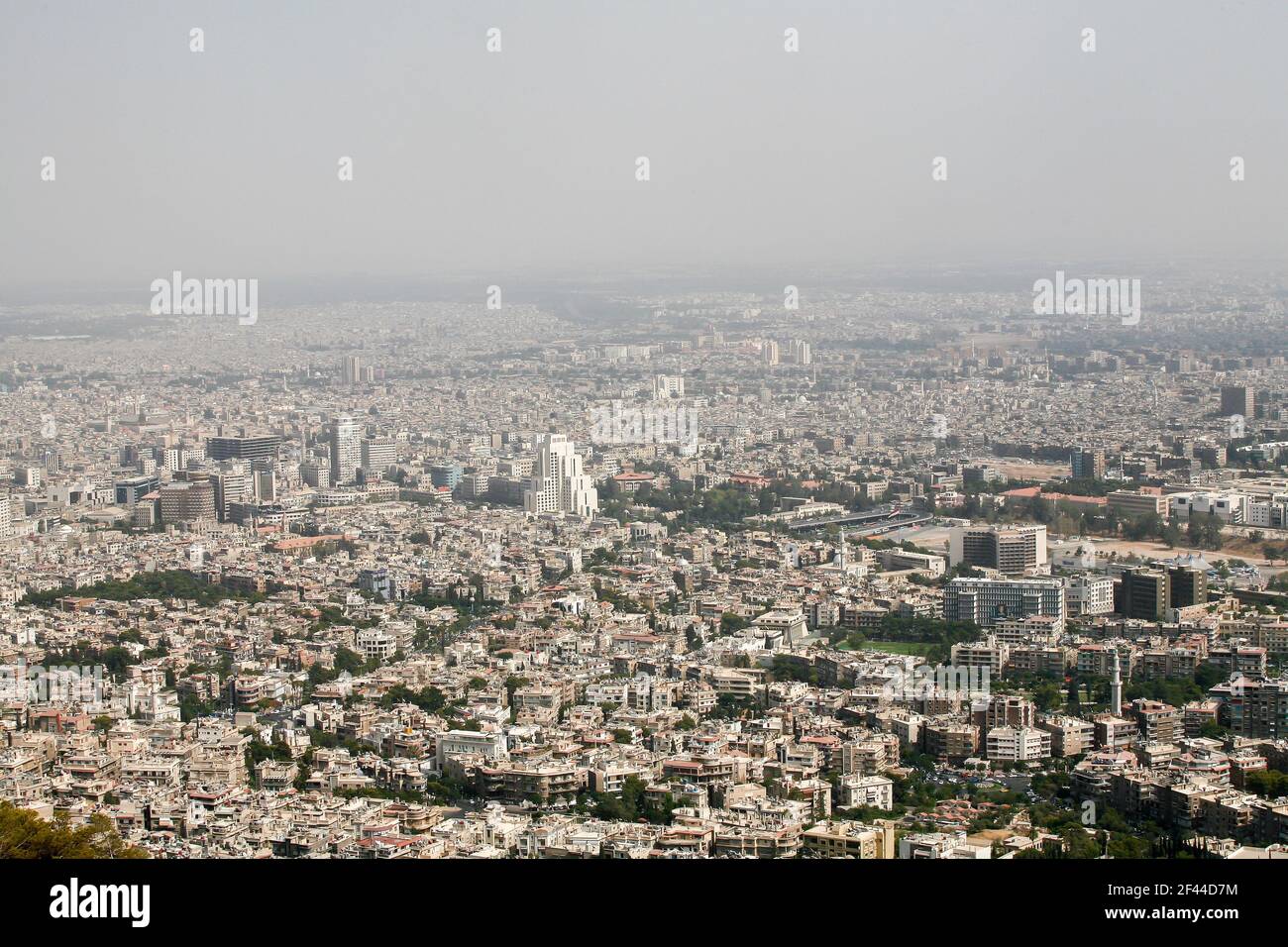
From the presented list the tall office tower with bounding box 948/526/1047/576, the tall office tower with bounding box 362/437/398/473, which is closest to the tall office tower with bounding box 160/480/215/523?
the tall office tower with bounding box 362/437/398/473

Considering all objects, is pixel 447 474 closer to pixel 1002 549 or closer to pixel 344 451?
pixel 344 451

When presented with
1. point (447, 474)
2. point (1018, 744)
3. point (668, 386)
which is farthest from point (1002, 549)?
point (668, 386)

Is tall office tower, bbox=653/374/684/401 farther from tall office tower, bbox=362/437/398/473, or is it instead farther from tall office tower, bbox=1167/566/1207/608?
tall office tower, bbox=1167/566/1207/608

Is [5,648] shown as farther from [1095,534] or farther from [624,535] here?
[1095,534]

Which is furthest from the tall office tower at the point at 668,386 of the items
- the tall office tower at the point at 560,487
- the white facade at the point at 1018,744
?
the white facade at the point at 1018,744
